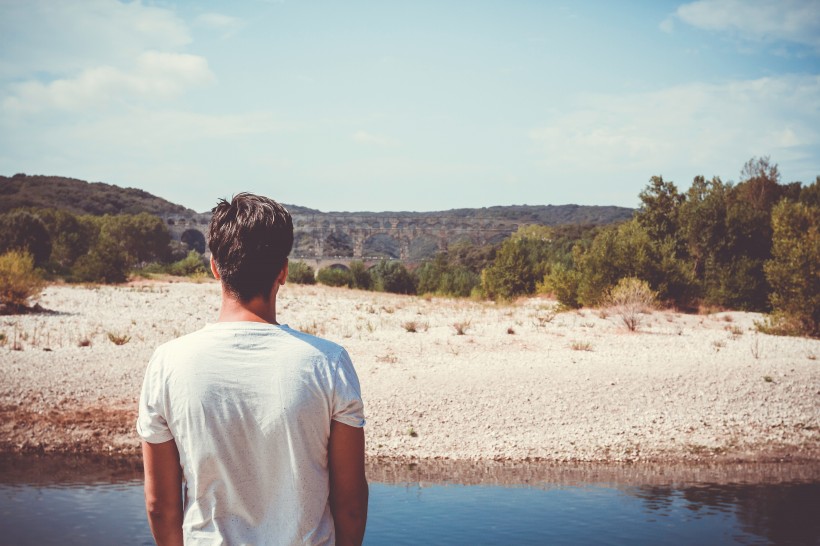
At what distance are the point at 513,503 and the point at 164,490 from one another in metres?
7.39

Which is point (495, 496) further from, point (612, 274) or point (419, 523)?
point (612, 274)

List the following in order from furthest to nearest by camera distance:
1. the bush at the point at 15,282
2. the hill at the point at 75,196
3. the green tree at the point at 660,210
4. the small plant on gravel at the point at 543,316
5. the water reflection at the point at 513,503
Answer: the hill at the point at 75,196, the green tree at the point at 660,210, the small plant on gravel at the point at 543,316, the bush at the point at 15,282, the water reflection at the point at 513,503

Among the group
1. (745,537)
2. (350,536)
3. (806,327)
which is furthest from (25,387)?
(806,327)

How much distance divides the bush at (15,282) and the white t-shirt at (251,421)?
20850 mm

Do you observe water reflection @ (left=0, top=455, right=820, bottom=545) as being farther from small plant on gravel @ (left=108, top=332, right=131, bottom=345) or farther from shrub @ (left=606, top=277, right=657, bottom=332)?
shrub @ (left=606, top=277, right=657, bottom=332)

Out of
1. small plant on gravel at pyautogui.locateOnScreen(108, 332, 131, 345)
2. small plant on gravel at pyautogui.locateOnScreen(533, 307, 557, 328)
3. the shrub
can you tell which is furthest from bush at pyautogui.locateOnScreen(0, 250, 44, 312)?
the shrub

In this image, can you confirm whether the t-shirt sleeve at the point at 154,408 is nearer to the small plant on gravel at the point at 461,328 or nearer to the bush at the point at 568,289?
the small plant on gravel at the point at 461,328

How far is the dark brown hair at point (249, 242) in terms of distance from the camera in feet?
6.55

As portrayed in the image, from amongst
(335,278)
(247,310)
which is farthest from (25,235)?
(247,310)

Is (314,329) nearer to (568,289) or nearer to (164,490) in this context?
(568,289)

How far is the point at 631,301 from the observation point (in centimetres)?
2202

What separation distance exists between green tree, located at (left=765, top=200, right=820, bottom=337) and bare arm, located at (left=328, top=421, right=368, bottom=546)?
2077 centimetres

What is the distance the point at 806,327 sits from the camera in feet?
65.6

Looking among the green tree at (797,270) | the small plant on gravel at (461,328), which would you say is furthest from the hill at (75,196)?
the green tree at (797,270)
